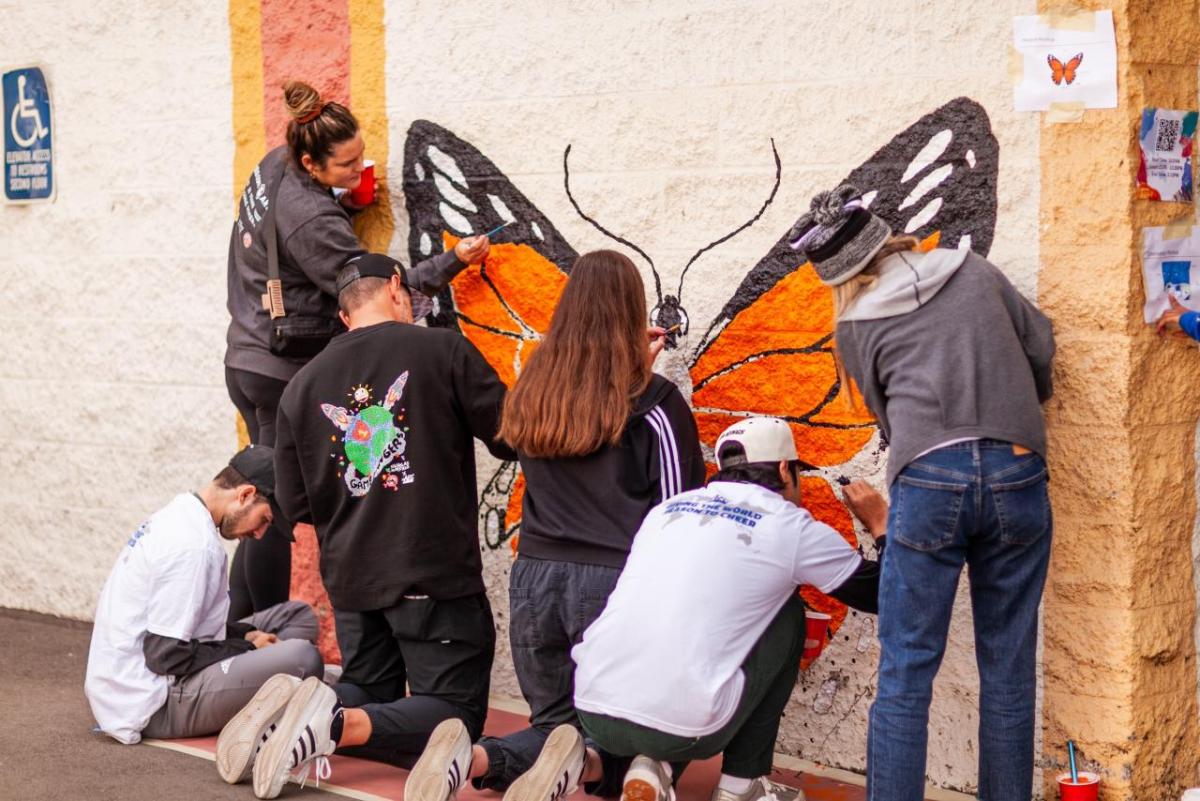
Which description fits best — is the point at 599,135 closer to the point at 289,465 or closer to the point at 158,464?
the point at 289,465

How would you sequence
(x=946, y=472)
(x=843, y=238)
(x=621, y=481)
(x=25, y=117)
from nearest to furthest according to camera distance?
(x=946, y=472) < (x=843, y=238) < (x=621, y=481) < (x=25, y=117)

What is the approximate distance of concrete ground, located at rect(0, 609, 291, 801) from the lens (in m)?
4.64

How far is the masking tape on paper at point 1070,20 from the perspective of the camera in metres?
4.27

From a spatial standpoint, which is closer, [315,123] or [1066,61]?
[1066,61]

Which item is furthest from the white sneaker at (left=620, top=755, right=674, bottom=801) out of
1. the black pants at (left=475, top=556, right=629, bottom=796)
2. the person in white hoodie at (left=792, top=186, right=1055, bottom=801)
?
the person in white hoodie at (left=792, top=186, right=1055, bottom=801)

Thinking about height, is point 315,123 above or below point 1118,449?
above

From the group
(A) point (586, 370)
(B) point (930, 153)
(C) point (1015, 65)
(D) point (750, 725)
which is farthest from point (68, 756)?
(C) point (1015, 65)

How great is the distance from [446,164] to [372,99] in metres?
0.45

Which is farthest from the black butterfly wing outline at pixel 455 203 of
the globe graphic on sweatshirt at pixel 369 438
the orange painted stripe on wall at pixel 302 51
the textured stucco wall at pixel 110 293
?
the textured stucco wall at pixel 110 293

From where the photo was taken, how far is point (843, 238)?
4102 mm

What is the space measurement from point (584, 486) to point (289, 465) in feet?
3.39

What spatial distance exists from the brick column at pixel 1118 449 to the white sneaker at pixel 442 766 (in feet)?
5.50

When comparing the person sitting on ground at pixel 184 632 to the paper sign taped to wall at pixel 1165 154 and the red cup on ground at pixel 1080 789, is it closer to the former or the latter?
the red cup on ground at pixel 1080 789

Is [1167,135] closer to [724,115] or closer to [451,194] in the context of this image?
[724,115]
